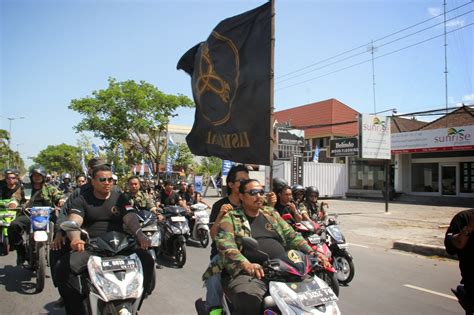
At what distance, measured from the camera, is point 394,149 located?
24516 millimetres

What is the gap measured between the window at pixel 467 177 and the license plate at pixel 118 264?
2349cm

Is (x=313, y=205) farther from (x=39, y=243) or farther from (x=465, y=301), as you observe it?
(x=39, y=243)

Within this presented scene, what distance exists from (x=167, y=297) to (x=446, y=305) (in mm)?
3798

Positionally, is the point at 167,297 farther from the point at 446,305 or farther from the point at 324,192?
the point at 324,192

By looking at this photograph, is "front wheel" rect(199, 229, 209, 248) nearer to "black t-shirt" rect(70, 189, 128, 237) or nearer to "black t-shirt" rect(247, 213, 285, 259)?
"black t-shirt" rect(70, 189, 128, 237)

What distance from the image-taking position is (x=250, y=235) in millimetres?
3463

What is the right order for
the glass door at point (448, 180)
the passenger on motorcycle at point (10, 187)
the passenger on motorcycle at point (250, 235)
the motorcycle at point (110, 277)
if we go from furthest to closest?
the glass door at point (448, 180)
the passenger on motorcycle at point (10, 187)
the motorcycle at point (110, 277)
the passenger on motorcycle at point (250, 235)

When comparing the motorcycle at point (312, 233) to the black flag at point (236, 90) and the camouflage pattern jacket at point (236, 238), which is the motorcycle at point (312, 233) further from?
the camouflage pattern jacket at point (236, 238)

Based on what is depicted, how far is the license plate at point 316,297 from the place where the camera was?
2.80 m

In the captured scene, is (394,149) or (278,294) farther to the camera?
(394,149)

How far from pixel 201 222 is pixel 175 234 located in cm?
138

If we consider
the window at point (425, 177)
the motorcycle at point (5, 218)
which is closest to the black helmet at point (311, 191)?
the motorcycle at point (5, 218)

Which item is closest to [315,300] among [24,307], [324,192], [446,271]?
[24,307]

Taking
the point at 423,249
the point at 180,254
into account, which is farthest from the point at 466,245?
the point at 423,249
